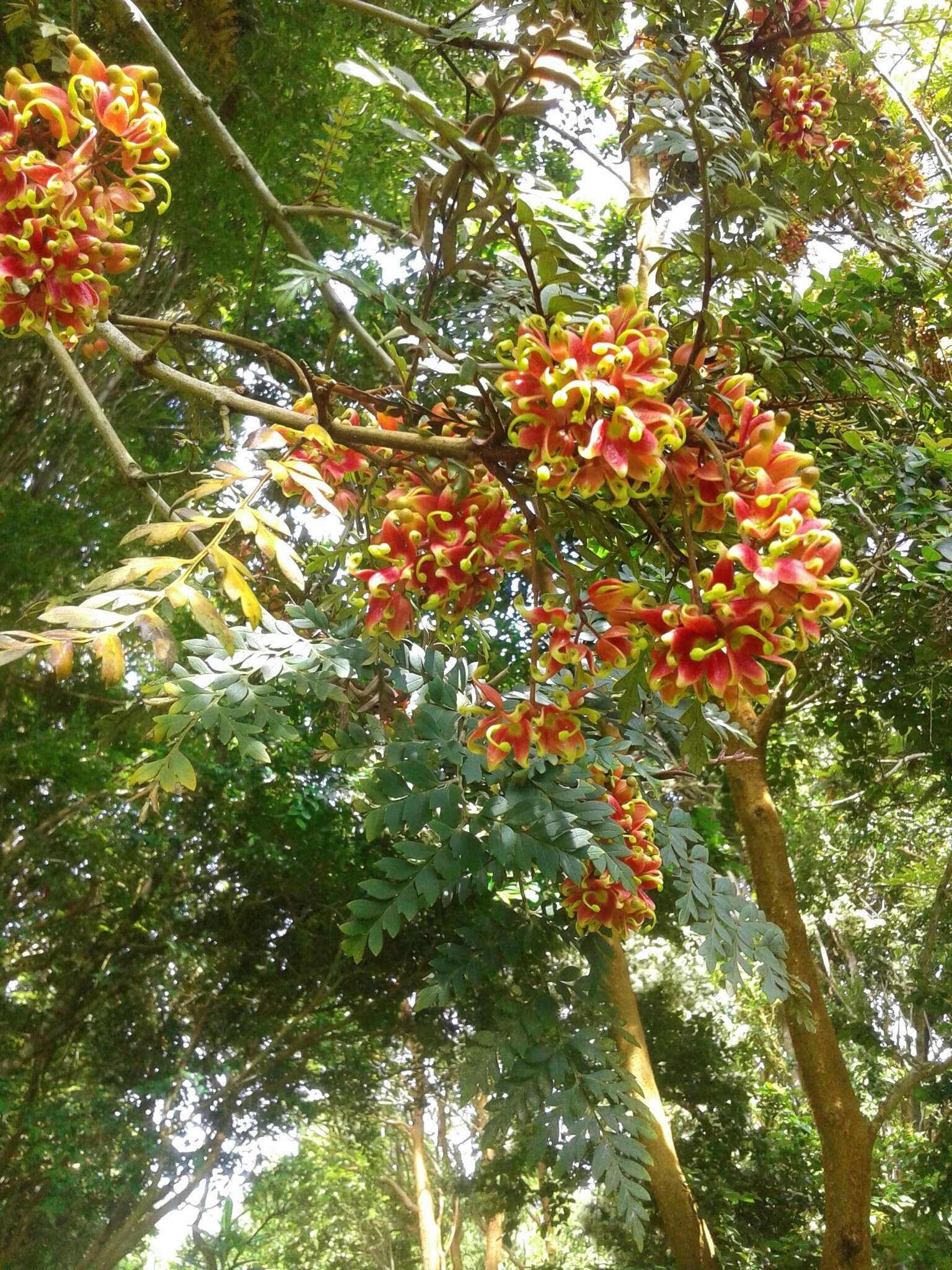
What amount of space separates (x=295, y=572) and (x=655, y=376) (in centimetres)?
26

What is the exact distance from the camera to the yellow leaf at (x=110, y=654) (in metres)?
0.55

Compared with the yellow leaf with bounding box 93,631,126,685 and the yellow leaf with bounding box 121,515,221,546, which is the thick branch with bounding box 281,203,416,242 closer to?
the yellow leaf with bounding box 121,515,221,546

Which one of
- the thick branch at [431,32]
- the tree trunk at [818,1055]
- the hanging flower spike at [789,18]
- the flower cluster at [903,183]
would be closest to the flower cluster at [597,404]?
the thick branch at [431,32]

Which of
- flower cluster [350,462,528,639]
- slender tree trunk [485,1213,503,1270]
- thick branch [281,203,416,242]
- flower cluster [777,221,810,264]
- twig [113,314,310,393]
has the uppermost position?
flower cluster [777,221,810,264]

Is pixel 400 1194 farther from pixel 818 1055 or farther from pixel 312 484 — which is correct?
pixel 312 484

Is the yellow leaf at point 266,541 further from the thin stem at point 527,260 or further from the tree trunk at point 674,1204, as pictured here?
the tree trunk at point 674,1204

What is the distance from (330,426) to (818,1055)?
2028mm

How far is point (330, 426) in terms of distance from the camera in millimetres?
542

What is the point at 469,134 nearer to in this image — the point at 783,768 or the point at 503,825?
the point at 503,825

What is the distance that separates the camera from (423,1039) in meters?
3.18

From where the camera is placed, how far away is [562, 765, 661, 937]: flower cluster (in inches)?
46.3

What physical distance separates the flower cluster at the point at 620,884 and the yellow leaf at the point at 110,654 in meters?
0.70

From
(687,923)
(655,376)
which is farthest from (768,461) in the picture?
(687,923)

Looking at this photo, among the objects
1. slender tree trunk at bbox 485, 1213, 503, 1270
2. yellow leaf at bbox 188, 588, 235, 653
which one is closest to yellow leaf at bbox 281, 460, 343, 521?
yellow leaf at bbox 188, 588, 235, 653
